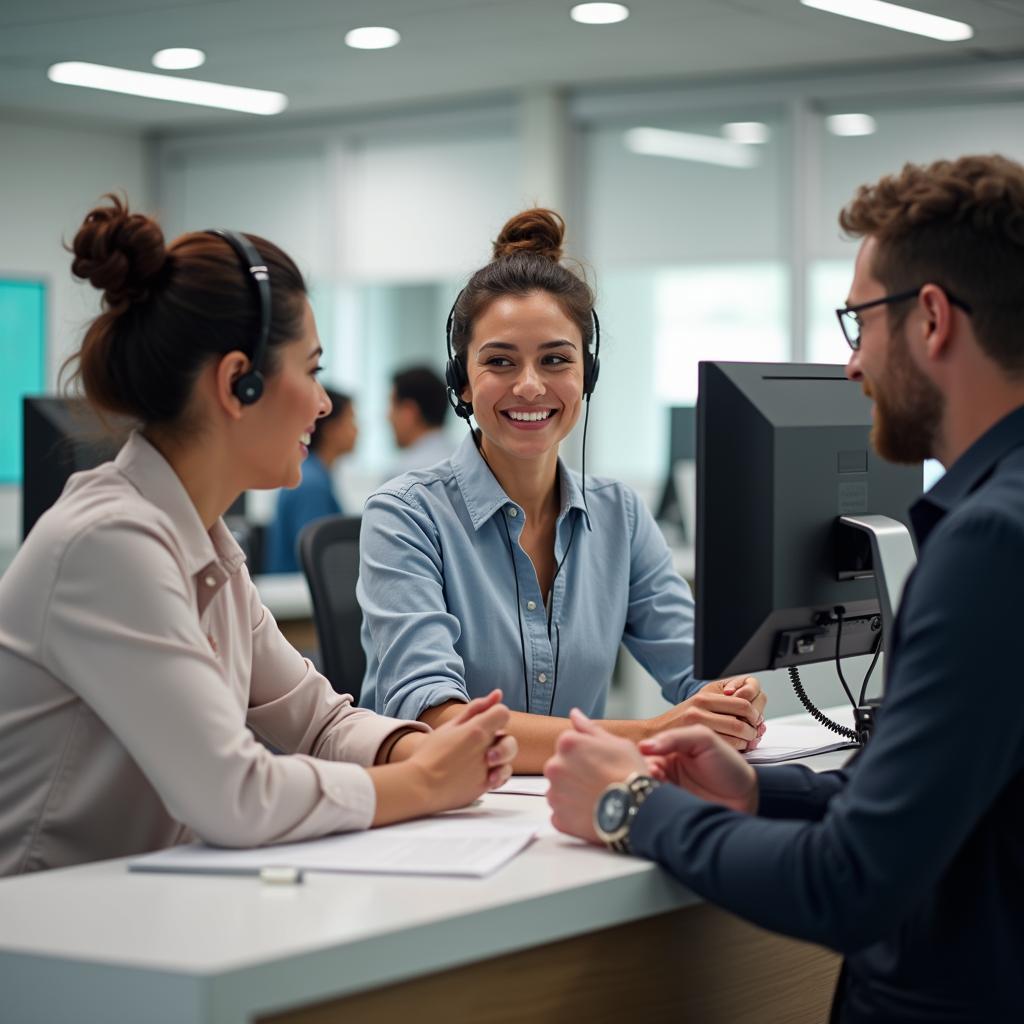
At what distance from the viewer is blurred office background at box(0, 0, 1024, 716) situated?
20.1 feet

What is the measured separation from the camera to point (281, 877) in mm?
1297

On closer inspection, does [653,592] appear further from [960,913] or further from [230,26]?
[230,26]

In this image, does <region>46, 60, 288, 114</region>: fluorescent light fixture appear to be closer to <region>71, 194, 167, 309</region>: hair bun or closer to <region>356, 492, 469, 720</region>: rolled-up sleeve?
<region>356, 492, 469, 720</region>: rolled-up sleeve

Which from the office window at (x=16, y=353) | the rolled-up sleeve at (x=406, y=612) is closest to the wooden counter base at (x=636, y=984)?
the rolled-up sleeve at (x=406, y=612)

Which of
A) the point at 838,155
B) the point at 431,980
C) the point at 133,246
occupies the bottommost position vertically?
the point at 431,980

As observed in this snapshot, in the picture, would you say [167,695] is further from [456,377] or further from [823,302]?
[823,302]

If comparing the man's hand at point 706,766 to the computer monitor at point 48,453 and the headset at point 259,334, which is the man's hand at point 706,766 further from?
the computer monitor at point 48,453

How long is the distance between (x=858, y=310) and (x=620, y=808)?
0.51 meters

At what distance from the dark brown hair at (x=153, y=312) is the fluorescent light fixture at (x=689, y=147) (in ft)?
19.0

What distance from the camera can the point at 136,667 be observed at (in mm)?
1386

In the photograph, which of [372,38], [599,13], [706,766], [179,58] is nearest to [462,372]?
[706,766]

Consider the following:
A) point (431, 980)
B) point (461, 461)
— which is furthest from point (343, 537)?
point (431, 980)

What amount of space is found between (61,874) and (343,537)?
54.7 inches

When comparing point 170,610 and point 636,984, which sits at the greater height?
point 170,610
